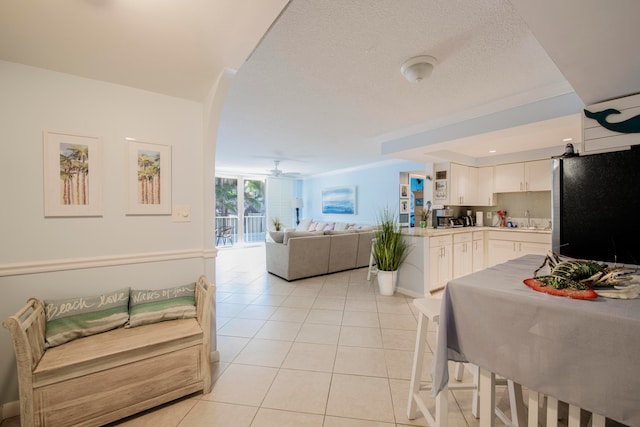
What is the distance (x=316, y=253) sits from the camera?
4.52m

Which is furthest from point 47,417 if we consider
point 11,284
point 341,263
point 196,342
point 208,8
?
point 341,263

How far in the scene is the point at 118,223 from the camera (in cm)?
183

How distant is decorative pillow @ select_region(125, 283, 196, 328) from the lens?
171 cm

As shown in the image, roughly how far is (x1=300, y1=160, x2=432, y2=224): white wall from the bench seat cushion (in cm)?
521

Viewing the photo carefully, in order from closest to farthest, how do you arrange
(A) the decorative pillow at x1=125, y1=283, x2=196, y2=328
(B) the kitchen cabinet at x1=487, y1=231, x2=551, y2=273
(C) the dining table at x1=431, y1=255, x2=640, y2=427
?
(C) the dining table at x1=431, y1=255, x2=640, y2=427 → (A) the decorative pillow at x1=125, y1=283, x2=196, y2=328 → (B) the kitchen cabinet at x1=487, y1=231, x2=551, y2=273

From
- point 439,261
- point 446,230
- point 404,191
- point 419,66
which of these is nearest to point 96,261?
point 419,66

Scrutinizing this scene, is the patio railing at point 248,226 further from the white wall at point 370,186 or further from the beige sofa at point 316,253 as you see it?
the beige sofa at point 316,253

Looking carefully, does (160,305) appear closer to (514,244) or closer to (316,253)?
(316,253)

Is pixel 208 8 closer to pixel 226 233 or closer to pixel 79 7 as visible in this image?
pixel 79 7

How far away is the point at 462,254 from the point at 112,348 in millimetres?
4470

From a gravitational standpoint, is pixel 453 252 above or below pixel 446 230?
below

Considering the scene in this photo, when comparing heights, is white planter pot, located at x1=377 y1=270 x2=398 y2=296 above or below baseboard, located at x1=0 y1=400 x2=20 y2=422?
above

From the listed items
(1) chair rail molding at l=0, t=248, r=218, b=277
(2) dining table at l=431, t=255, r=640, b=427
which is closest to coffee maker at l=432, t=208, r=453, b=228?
(2) dining table at l=431, t=255, r=640, b=427

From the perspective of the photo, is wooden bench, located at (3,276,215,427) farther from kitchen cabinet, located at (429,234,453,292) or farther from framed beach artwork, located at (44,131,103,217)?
kitchen cabinet, located at (429,234,453,292)
